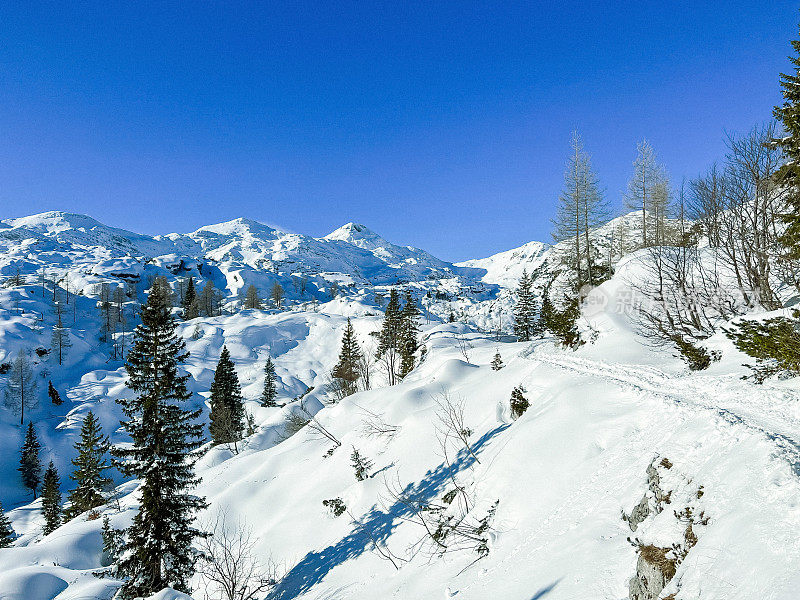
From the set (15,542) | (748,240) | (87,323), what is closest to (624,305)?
(748,240)

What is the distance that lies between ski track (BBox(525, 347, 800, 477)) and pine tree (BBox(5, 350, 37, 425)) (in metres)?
100

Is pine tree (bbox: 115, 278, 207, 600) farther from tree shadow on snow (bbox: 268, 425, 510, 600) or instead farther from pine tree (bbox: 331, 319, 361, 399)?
pine tree (bbox: 331, 319, 361, 399)

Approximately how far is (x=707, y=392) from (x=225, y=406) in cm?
5308

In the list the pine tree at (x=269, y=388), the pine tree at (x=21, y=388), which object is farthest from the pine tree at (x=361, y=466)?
the pine tree at (x=21, y=388)

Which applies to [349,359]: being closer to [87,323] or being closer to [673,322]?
[673,322]

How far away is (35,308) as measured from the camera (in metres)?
118

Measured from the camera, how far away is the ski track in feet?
20.2

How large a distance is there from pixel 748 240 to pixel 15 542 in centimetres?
6361

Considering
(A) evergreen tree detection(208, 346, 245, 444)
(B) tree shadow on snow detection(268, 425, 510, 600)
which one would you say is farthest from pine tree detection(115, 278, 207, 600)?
(A) evergreen tree detection(208, 346, 245, 444)

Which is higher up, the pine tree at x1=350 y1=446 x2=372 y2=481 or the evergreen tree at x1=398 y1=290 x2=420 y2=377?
the evergreen tree at x1=398 y1=290 x2=420 y2=377

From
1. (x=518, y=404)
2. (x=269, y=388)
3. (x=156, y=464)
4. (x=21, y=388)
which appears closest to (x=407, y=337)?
(x=518, y=404)

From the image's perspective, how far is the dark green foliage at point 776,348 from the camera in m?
9.28

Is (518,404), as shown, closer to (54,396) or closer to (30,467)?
(30,467)

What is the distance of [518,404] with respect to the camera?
14992mm
